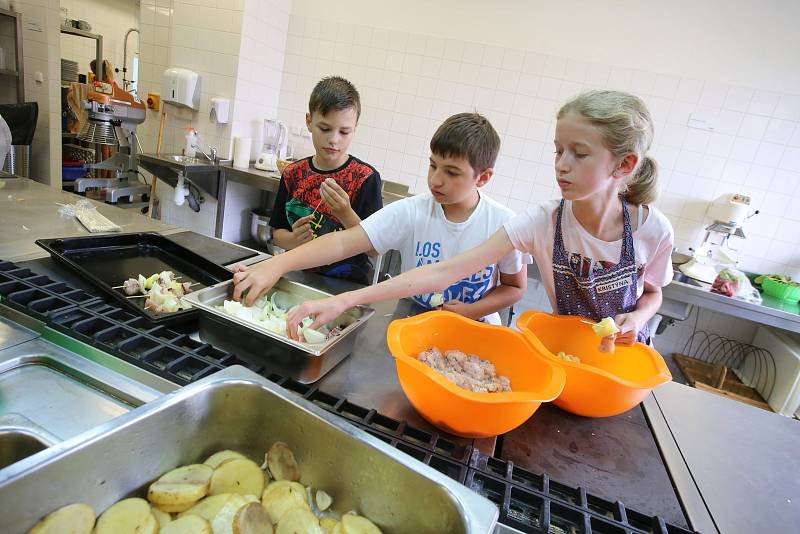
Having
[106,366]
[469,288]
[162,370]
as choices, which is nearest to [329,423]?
[162,370]

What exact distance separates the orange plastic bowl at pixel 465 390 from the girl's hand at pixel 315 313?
0.18 m

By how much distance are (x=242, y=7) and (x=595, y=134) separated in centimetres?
315

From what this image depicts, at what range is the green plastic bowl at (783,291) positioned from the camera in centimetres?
287

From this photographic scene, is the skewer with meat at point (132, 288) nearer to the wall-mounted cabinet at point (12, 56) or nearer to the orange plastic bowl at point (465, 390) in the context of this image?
the orange plastic bowl at point (465, 390)

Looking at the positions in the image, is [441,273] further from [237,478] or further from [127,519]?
[127,519]

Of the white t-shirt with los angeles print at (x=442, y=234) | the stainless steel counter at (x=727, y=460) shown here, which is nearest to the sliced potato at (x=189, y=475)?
the stainless steel counter at (x=727, y=460)

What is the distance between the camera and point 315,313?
972 mm

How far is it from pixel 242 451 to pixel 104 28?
857cm

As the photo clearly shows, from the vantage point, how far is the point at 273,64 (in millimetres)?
3678

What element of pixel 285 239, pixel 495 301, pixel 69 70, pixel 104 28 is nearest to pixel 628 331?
pixel 495 301

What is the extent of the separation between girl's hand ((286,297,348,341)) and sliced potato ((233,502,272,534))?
0.38 metres

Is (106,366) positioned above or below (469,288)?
below

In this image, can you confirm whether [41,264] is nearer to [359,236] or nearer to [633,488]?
[359,236]

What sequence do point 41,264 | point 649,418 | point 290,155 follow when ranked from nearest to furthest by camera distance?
point 649,418
point 41,264
point 290,155
